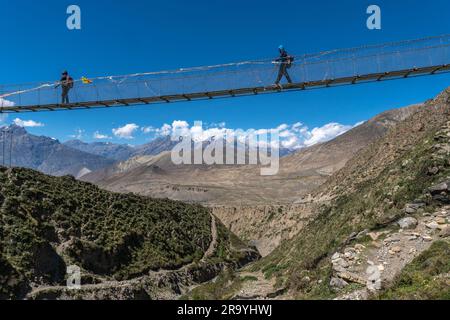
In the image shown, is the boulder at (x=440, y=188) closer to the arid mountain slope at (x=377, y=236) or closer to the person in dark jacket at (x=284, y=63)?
the arid mountain slope at (x=377, y=236)

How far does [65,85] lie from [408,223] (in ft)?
67.4

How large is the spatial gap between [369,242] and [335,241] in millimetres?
6414

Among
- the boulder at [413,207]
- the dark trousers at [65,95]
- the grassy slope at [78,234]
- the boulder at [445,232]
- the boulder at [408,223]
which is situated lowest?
the grassy slope at [78,234]

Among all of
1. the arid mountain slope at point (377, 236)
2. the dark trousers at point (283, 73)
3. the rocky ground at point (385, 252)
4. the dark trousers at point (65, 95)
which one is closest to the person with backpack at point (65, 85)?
the dark trousers at point (65, 95)

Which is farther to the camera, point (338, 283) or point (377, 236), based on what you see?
point (377, 236)

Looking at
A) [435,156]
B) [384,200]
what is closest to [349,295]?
[384,200]

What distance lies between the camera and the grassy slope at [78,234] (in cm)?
3297

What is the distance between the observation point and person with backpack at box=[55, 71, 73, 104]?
85.8ft

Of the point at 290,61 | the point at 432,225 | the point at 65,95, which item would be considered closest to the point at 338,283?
the point at 432,225

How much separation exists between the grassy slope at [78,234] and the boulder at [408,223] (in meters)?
24.7

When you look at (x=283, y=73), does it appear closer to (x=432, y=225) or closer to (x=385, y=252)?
(x=385, y=252)

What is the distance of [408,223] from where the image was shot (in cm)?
2047

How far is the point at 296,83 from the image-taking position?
2277cm

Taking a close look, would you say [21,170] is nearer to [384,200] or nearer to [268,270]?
[268,270]
